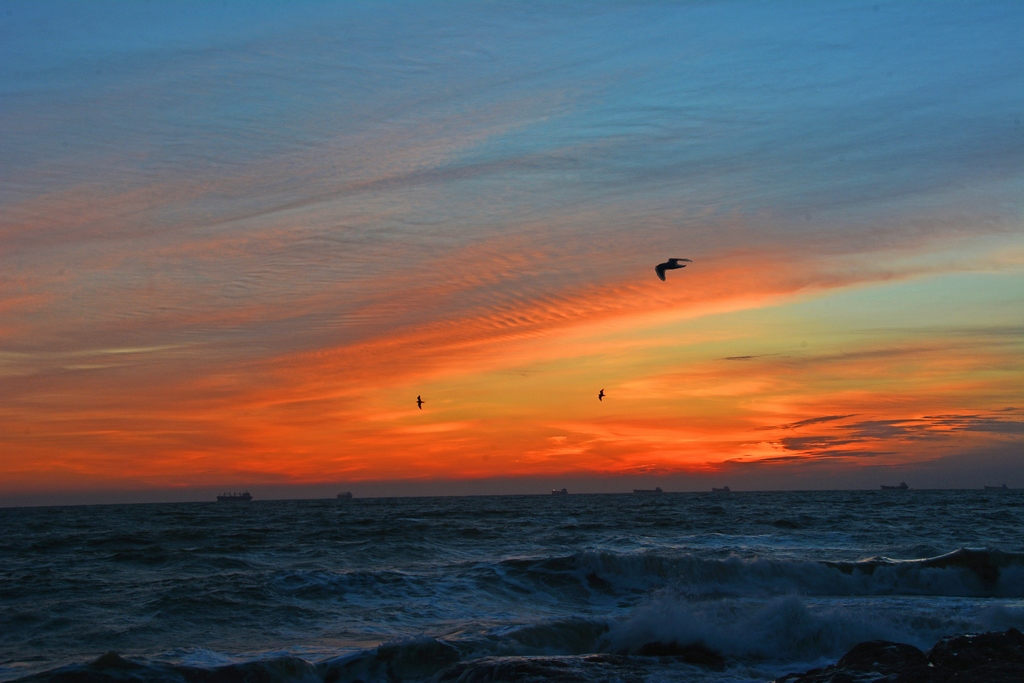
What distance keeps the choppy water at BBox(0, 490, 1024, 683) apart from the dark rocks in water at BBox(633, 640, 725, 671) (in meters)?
0.07

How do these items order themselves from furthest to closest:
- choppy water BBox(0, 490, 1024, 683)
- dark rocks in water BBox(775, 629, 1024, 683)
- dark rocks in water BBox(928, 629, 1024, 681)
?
choppy water BBox(0, 490, 1024, 683), dark rocks in water BBox(928, 629, 1024, 681), dark rocks in water BBox(775, 629, 1024, 683)

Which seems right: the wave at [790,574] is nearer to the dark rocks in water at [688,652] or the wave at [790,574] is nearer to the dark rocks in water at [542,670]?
the dark rocks in water at [688,652]

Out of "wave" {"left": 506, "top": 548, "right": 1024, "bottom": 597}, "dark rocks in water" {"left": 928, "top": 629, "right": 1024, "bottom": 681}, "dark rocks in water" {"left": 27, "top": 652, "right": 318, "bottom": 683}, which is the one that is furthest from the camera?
"wave" {"left": 506, "top": 548, "right": 1024, "bottom": 597}

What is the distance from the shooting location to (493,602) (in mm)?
19172

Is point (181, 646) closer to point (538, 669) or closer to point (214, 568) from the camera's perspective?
point (538, 669)

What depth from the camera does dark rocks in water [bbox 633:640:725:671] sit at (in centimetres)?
1336

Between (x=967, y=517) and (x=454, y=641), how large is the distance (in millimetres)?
36165

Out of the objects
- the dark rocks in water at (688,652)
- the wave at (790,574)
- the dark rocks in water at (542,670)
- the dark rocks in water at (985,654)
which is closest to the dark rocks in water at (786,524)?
the wave at (790,574)

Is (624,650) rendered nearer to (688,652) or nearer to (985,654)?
(688,652)

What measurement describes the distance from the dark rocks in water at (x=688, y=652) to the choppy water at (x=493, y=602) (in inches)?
2.7

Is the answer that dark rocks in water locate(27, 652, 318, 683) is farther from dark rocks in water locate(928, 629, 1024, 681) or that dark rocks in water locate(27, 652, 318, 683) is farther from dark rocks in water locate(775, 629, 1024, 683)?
dark rocks in water locate(928, 629, 1024, 681)

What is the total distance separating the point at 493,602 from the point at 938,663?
10.7m

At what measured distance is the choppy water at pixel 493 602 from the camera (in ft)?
43.7

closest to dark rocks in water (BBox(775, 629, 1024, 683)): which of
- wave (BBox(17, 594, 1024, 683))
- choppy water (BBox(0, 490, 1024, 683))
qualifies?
wave (BBox(17, 594, 1024, 683))
